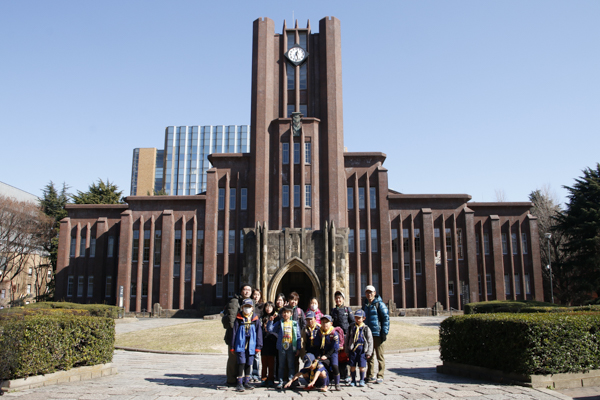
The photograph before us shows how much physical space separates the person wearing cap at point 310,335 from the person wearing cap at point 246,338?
3.02 ft

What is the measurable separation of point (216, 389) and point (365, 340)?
312 centimetres

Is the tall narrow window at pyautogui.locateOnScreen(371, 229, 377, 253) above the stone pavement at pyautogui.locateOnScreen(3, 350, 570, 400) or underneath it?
above

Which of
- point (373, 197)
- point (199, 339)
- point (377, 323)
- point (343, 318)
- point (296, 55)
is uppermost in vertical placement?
point (296, 55)

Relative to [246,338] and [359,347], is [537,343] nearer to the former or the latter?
[359,347]

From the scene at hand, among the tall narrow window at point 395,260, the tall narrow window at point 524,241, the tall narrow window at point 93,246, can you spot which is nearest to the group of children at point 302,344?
the tall narrow window at point 395,260

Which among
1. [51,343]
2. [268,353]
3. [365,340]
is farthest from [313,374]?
[51,343]

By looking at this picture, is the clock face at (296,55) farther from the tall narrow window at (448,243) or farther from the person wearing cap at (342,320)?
the person wearing cap at (342,320)

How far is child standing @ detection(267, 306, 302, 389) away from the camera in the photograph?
32.6 ft

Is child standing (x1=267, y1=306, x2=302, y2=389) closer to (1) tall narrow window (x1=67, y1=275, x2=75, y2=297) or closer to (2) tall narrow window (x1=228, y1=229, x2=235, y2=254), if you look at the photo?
(2) tall narrow window (x1=228, y1=229, x2=235, y2=254)

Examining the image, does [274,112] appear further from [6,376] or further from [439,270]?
[6,376]

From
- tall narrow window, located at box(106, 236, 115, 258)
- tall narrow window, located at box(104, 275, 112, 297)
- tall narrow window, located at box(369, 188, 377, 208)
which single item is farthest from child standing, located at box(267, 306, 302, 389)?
tall narrow window, located at box(106, 236, 115, 258)

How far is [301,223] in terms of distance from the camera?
35094 millimetres

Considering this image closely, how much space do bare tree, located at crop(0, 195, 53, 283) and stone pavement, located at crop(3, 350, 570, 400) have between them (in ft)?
127

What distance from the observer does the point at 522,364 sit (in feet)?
31.8
